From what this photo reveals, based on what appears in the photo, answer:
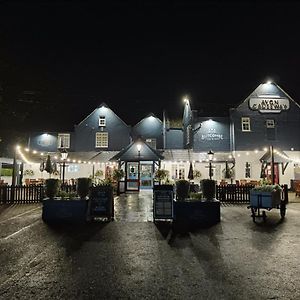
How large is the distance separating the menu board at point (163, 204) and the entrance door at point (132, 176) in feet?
44.5

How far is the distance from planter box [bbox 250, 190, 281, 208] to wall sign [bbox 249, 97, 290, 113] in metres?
16.4

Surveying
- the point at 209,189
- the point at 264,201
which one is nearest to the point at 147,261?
the point at 209,189

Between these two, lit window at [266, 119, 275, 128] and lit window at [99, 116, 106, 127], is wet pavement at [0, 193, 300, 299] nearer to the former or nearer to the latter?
lit window at [266, 119, 275, 128]

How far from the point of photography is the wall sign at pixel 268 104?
87.4ft

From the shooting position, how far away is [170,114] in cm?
3441

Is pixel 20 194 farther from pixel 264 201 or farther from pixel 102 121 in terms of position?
pixel 102 121

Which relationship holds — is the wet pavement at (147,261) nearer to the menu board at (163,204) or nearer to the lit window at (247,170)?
the menu board at (163,204)

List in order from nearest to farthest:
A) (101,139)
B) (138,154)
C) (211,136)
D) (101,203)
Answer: (101,203)
(138,154)
(211,136)
(101,139)

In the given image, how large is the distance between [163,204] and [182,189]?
960 millimetres

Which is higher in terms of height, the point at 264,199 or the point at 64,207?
the point at 264,199

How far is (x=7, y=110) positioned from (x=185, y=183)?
70.1 feet

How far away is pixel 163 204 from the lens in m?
10.9

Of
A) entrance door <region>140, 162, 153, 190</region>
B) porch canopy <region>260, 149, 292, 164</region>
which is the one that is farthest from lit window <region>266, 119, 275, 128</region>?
entrance door <region>140, 162, 153, 190</region>

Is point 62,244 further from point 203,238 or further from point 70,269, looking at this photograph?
point 203,238
